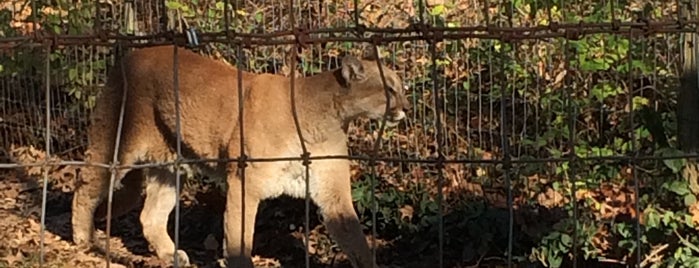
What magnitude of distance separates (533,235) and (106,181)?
271 centimetres

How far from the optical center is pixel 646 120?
21.2 feet

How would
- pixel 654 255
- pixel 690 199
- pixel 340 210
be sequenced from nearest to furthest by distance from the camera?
pixel 690 199 → pixel 654 255 → pixel 340 210

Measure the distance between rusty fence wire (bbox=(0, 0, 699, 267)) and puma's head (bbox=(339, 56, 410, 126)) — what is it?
0.60ft

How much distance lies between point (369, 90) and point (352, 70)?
152 millimetres

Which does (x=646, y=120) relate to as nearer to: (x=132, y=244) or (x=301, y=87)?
(x=301, y=87)

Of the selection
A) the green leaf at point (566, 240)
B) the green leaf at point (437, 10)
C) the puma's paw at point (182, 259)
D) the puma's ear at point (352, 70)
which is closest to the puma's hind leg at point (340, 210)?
the puma's ear at point (352, 70)

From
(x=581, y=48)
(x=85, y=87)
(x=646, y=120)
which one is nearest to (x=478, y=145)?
(x=581, y=48)

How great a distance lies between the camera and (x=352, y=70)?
7.14m

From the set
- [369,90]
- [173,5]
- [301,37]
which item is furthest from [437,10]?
[301,37]

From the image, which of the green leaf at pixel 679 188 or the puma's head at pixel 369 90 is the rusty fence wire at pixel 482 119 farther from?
the puma's head at pixel 369 90

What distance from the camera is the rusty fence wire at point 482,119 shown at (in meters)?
6.34

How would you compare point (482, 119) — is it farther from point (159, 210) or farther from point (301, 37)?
point (301, 37)

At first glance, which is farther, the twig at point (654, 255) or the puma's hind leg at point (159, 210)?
the puma's hind leg at point (159, 210)

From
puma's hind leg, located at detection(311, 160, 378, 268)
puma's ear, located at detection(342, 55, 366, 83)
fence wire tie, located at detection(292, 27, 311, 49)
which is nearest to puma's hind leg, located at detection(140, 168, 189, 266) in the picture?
puma's hind leg, located at detection(311, 160, 378, 268)
